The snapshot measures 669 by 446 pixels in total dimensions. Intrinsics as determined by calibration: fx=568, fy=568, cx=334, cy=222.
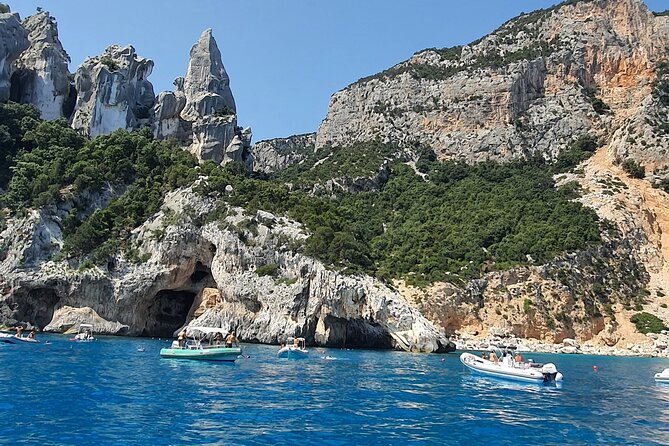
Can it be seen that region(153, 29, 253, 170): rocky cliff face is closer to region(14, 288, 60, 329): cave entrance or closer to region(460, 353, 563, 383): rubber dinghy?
region(14, 288, 60, 329): cave entrance

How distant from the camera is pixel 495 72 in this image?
4023 inches

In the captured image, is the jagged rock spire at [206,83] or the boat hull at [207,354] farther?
the jagged rock spire at [206,83]

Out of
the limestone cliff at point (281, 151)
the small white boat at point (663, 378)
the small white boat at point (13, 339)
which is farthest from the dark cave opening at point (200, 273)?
the limestone cliff at point (281, 151)

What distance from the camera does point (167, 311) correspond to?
59344 mm

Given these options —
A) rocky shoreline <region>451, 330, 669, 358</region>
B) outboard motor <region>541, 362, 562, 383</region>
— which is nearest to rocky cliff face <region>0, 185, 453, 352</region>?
rocky shoreline <region>451, 330, 669, 358</region>

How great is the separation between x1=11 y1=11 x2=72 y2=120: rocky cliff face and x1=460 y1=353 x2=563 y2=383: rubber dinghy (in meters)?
70.1

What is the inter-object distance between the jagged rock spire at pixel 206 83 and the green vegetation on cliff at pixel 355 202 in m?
14.8

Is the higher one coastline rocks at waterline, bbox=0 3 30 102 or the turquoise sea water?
coastline rocks at waterline, bbox=0 3 30 102

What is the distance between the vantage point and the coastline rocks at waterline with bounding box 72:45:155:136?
257 ft

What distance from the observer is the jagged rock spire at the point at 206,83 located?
8862 centimetres

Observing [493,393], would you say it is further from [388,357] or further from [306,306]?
[306,306]

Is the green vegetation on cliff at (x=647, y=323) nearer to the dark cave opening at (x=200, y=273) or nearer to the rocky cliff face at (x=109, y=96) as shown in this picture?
the dark cave opening at (x=200, y=273)

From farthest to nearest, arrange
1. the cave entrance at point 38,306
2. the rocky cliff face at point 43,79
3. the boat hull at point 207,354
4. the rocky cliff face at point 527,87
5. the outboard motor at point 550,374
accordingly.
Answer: the rocky cliff face at point 527,87 < the rocky cliff face at point 43,79 < the cave entrance at point 38,306 < the boat hull at point 207,354 < the outboard motor at point 550,374

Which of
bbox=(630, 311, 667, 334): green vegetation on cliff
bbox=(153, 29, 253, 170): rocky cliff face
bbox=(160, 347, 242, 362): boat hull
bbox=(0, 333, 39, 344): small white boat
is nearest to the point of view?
bbox=(160, 347, 242, 362): boat hull
